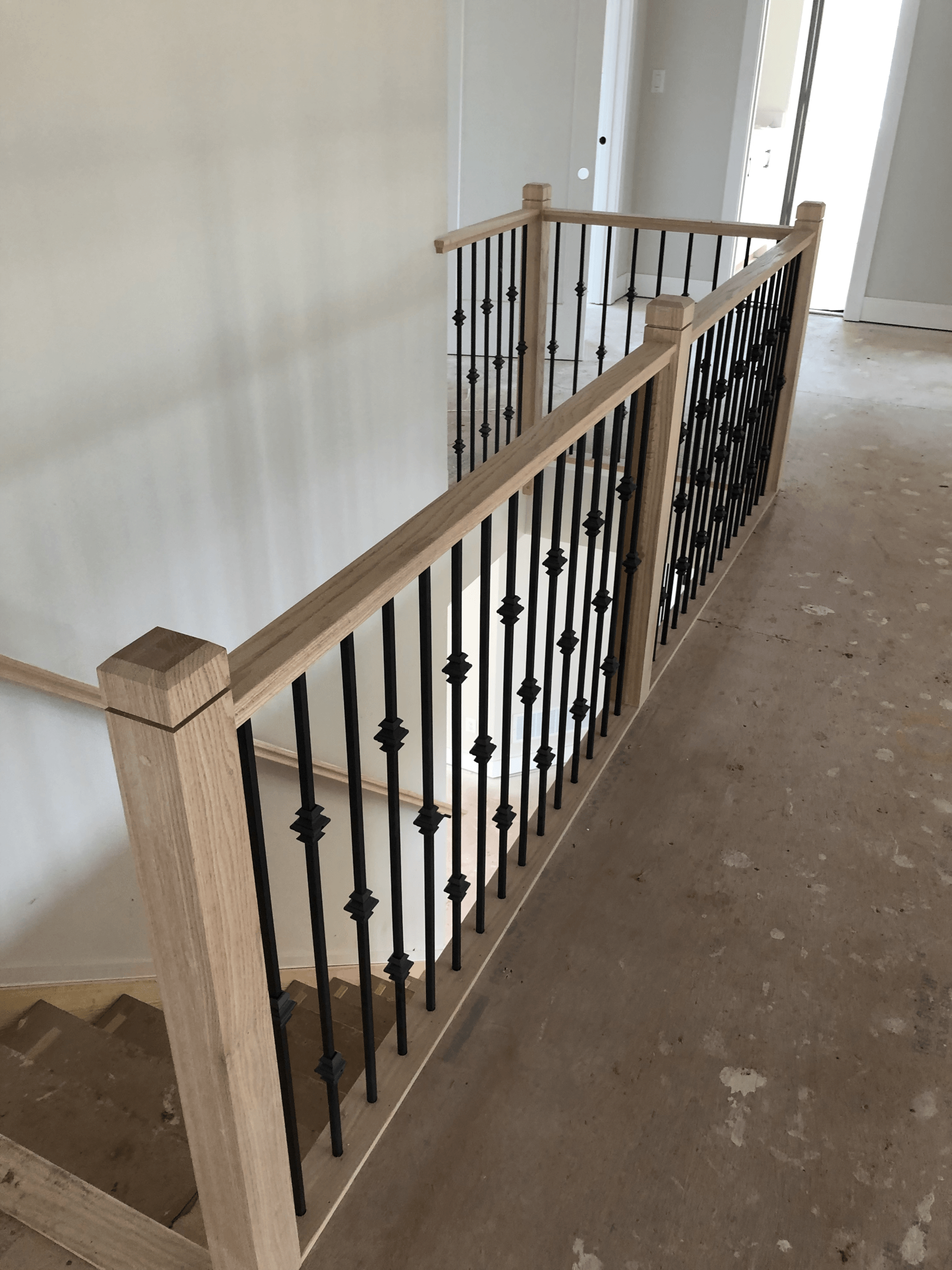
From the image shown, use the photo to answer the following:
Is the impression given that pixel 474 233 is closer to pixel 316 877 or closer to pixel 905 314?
pixel 316 877

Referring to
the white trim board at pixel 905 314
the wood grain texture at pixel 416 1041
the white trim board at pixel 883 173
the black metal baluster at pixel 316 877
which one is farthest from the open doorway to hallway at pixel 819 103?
the black metal baluster at pixel 316 877

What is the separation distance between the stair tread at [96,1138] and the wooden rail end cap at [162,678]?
3.57 ft

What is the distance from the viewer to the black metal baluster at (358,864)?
43.3 inches

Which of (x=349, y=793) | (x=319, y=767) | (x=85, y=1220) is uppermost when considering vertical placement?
(x=349, y=793)

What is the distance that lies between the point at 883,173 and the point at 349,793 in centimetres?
604

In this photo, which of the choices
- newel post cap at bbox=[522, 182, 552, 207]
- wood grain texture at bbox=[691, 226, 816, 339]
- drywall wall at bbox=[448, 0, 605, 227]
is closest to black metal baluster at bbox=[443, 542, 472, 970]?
wood grain texture at bbox=[691, 226, 816, 339]

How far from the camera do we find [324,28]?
111 inches

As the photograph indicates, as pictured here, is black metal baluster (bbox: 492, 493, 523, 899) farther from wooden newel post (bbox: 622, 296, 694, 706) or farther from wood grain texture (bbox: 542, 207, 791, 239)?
wood grain texture (bbox: 542, 207, 791, 239)

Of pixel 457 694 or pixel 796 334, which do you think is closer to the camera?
pixel 457 694

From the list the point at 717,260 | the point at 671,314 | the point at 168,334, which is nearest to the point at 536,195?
the point at 717,260

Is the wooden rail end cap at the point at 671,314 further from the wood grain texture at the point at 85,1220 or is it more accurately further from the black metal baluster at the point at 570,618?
the wood grain texture at the point at 85,1220

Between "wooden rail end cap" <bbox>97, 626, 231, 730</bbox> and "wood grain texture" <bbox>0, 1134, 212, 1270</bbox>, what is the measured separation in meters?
0.85

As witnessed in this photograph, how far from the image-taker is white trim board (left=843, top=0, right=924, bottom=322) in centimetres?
555

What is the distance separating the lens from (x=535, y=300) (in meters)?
3.96
